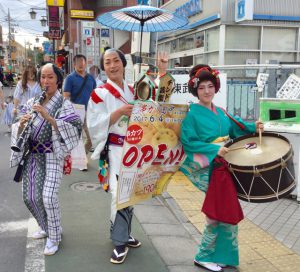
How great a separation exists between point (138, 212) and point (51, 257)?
1404mm

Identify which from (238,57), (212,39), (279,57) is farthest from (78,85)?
(279,57)

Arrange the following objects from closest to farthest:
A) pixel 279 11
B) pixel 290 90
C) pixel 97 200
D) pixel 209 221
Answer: pixel 209 221 → pixel 97 200 → pixel 290 90 → pixel 279 11

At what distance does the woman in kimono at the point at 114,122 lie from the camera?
10.2ft

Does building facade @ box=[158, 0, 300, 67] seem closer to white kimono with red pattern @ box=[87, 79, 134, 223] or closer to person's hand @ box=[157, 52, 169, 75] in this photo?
person's hand @ box=[157, 52, 169, 75]

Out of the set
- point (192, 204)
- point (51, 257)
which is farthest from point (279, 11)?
point (51, 257)

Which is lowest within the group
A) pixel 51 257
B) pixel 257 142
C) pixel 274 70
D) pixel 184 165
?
pixel 51 257

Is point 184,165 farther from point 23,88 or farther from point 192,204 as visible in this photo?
point 23,88

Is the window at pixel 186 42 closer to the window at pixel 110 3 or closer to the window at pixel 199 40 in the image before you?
the window at pixel 199 40

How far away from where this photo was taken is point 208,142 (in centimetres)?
292

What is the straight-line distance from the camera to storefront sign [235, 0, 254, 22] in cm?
1059

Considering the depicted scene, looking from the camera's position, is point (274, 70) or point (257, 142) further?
point (274, 70)

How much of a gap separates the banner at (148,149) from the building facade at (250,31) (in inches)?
346

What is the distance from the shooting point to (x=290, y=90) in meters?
5.29

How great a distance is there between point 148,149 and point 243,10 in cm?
918
